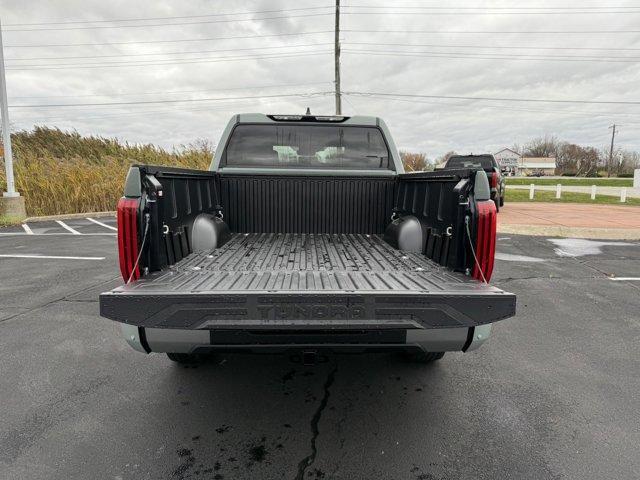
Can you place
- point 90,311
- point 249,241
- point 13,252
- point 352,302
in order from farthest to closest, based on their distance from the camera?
point 13,252
point 90,311
point 249,241
point 352,302

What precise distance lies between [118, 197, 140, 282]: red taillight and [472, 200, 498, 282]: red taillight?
6.79 ft

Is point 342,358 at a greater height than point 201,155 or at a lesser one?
lesser

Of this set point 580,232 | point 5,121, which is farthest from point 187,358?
point 5,121

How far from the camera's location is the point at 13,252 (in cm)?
899

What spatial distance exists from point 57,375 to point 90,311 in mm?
1739

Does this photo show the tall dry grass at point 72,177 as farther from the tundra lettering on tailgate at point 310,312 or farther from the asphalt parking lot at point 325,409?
the tundra lettering on tailgate at point 310,312

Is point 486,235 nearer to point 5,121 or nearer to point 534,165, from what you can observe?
point 5,121

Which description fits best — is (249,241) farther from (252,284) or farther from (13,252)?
(13,252)

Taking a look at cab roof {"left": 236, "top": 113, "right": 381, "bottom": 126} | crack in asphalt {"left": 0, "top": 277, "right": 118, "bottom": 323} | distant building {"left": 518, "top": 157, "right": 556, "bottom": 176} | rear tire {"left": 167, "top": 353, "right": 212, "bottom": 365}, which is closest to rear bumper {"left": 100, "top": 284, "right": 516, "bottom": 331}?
rear tire {"left": 167, "top": 353, "right": 212, "bottom": 365}

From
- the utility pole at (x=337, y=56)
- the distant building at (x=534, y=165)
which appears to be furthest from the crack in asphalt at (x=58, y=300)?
the distant building at (x=534, y=165)

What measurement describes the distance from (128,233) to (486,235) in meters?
2.15

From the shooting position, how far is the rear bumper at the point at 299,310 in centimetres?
225

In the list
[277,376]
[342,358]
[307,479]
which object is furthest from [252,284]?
[342,358]

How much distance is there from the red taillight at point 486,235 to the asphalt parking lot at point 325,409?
1080 mm
